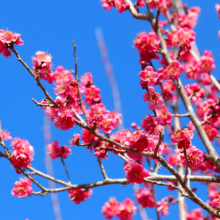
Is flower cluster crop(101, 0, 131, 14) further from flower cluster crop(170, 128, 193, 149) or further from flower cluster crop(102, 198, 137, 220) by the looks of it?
flower cluster crop(102, 198, 137, 220)

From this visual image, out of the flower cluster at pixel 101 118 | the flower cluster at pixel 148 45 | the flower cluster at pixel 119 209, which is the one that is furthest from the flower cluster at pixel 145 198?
the flower cluster at pixel 101 118

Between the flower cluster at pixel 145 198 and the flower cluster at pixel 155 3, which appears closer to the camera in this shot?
the flower cluster at pixel 155 3

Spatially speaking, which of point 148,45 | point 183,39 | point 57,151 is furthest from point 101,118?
point 183,39

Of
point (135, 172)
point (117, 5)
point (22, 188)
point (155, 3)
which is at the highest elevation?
point (117, 5)

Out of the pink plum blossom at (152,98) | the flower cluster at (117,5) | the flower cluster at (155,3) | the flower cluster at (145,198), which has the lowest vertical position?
the pink plum blossom at (152,98)

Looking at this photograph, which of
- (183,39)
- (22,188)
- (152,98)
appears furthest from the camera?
(183,39)

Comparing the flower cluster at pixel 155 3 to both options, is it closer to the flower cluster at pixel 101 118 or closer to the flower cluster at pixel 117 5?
the flower cluster at pixel 117 5

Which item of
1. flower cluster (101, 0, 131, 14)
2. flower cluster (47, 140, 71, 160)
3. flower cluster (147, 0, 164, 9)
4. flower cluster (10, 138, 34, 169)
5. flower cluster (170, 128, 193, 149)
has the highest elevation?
flower cluster (101, 0, 131, 14)

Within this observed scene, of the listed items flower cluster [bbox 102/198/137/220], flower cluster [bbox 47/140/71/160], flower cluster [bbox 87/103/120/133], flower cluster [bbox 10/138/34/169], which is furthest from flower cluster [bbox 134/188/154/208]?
flower cluster [bbox 87/103/120/133]

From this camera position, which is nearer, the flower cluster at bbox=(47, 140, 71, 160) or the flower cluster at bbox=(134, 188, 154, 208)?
the flower cluster at bbox=(47, 140, 71, 160)

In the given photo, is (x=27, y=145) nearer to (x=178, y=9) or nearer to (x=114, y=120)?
(x=114, y=120)

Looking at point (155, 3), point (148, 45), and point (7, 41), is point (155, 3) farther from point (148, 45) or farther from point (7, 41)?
point (7, 41)

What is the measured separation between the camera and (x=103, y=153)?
9.34 feet

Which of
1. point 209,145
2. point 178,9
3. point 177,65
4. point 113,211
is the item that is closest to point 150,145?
point 209,145
